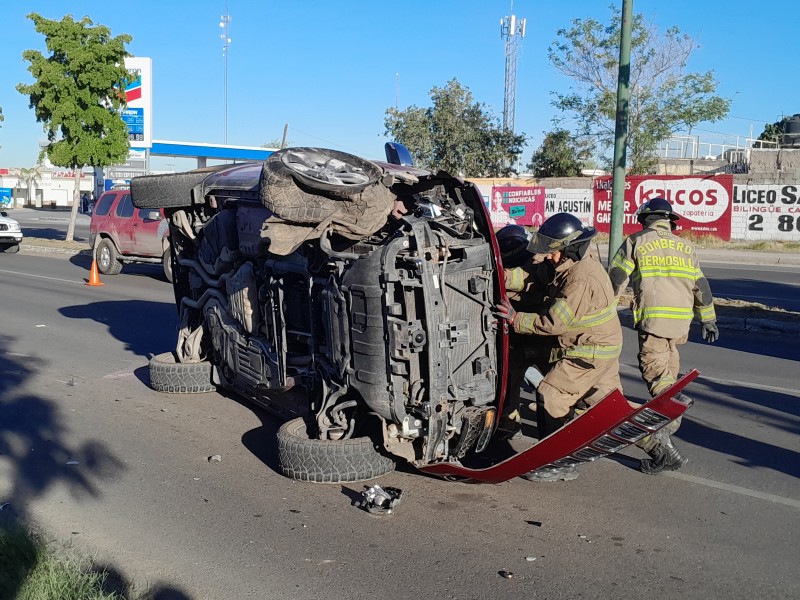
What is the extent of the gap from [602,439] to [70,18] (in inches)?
956

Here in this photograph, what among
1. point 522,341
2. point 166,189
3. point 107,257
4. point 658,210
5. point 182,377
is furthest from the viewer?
point 107,257

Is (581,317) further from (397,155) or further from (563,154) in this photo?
(563,154)

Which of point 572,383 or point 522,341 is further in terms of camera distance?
point 522,341

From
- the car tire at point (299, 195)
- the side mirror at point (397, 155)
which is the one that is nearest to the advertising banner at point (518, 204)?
the side mirror at point (397, 155)

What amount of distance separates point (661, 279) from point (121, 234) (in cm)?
1525

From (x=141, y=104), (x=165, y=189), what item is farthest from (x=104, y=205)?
(x=165, y=189)

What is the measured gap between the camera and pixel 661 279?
227 inches

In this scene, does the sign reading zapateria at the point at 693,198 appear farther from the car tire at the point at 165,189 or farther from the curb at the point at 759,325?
the car tire at the point at 165,189

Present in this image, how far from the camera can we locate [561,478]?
5324mm

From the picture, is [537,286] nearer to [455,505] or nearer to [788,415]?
[455,505]

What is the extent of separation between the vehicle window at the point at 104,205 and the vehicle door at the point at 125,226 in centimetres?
56

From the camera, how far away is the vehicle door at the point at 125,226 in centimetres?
1844

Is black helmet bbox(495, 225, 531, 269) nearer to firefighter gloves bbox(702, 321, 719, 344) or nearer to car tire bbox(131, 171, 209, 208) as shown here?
firefighter gloves bbox(702, 321, 719, 344)

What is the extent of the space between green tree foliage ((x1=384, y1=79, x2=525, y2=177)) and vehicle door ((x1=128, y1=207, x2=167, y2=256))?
19530mm
